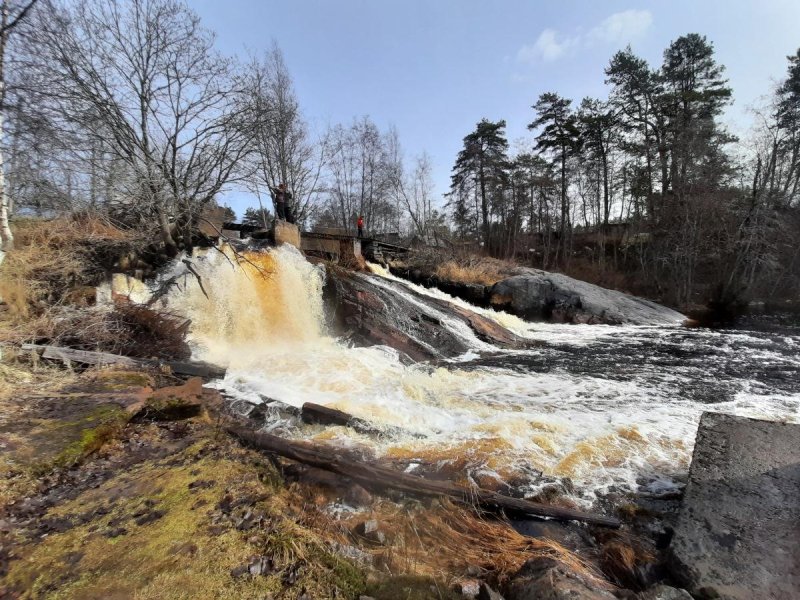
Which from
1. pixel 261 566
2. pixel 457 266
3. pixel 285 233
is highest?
pixel 285 233

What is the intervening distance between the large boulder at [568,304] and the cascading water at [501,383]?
10.8ft

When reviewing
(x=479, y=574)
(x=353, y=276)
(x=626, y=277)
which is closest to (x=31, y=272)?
(x=353, y=276)

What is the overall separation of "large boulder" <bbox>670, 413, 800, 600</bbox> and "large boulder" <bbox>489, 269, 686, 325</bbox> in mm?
13915

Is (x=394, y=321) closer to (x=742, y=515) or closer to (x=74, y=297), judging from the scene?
(x=74, y=297)

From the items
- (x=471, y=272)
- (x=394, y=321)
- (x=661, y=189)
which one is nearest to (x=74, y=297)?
(x=394, y=321)

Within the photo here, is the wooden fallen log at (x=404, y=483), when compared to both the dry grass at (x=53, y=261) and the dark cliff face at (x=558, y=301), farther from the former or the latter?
the dark cliff face at (x=558, y=301)

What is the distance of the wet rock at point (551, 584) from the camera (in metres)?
1.81

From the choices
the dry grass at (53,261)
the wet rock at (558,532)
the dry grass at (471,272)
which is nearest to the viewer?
the wet rock at (558,532)

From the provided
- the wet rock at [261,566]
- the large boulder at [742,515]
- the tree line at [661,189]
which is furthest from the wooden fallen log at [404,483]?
the tree line at [661,189]

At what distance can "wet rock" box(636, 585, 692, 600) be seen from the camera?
1.95 meters

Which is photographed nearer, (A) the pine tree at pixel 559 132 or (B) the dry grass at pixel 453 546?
(B) the dry grass at pixel 453 546

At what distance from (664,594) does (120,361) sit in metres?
6.96

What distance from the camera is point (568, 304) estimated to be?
55.0 feet

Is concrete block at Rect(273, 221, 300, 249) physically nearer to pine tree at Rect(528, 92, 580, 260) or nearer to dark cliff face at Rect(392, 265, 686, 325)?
dark cliff face at Rect(392, 265, 686, 325)
